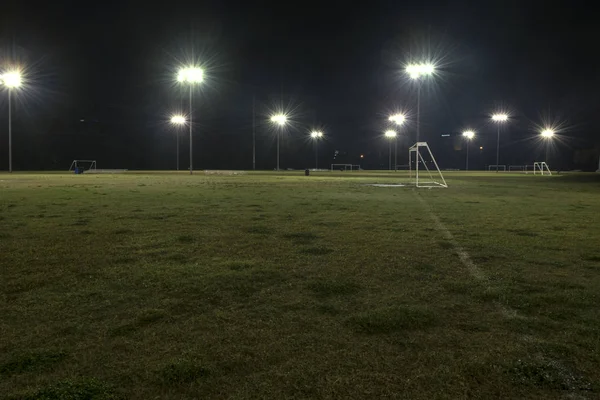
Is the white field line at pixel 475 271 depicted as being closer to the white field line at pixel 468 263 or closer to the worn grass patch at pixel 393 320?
the white field line at pixel 468 263

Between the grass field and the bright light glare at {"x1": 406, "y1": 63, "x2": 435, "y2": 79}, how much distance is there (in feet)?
81.1

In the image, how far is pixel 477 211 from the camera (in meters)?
12.4

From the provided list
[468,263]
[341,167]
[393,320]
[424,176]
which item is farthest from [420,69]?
[341,167]

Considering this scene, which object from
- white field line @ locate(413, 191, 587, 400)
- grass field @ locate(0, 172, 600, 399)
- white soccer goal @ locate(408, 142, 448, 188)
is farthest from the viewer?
white soccer goal @ locate(408, 142, 448, 188)

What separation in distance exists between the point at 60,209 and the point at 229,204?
457 cm

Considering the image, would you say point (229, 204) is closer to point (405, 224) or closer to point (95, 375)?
point (405, 224)

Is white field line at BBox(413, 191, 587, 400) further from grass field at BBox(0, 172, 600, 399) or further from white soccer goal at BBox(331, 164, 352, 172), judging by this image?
white soccer goal at BBox(331, 164, 352, 172)

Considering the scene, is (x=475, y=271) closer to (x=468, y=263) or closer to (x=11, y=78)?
(x=468, y=263)

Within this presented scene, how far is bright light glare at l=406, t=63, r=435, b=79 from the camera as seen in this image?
31031mm

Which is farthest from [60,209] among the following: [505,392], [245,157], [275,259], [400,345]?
[245,157]

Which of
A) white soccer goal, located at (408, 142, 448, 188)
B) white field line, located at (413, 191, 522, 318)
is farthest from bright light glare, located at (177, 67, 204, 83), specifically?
white field line, located at (413, 191, 522, 318)

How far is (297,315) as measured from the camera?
388cm

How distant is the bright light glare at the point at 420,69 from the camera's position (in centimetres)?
3103

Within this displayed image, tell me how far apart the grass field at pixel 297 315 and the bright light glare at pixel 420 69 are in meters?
24.7
